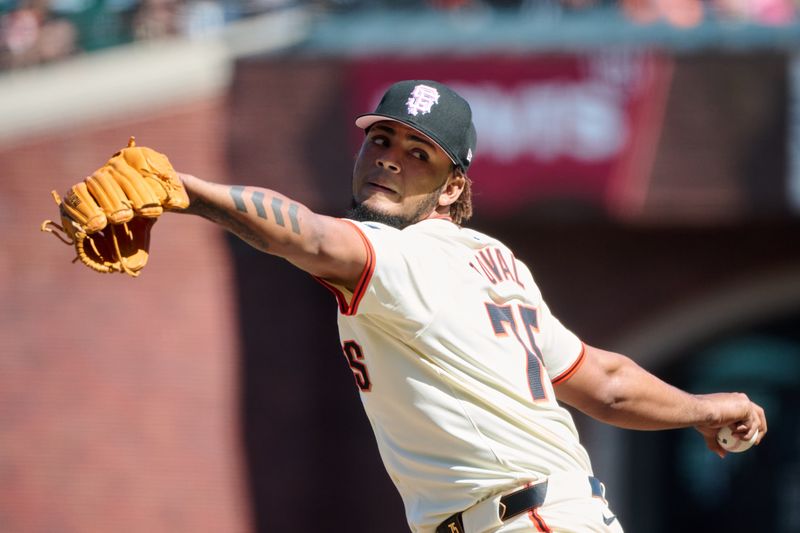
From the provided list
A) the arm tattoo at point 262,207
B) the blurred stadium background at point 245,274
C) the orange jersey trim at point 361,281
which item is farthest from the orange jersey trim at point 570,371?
the blurred stadium background at point 245,274

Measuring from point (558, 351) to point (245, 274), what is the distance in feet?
28.2

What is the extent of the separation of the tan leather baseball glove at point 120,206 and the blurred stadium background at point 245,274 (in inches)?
322

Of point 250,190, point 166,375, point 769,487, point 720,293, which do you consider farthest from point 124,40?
point 250,190

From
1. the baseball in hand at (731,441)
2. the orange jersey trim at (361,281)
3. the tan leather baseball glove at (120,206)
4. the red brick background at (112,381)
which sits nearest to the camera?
the tan leather baseball glove at (120,206)

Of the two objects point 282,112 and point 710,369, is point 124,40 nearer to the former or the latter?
point 282,112

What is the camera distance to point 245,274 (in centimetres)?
1253

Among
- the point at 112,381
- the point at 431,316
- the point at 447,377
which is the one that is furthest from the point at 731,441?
the point at 112,381

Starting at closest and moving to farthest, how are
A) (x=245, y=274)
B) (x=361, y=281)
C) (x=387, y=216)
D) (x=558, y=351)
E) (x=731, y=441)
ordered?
(x=361, y=281) → (x=387, y=216) → (x=558, y=351) → (x=731, y=441) → (x=245, y=274)

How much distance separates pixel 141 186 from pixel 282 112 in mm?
8747

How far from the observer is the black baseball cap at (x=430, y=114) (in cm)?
392

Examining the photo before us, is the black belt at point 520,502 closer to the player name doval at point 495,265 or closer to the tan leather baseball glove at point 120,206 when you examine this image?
the player name doval at point 495,265

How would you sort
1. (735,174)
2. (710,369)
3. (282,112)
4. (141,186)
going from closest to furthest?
(141,186) < (735,174) < (282,112) < (710,369)

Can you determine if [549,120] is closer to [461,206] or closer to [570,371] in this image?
[461,206]

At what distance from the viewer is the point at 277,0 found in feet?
42.6
